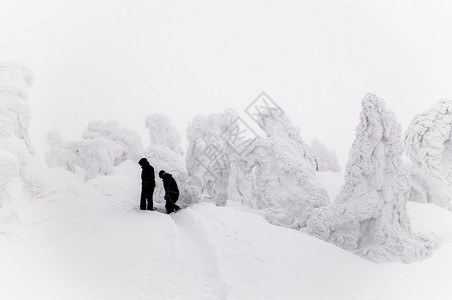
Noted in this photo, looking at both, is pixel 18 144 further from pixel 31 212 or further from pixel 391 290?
pixel 391 290

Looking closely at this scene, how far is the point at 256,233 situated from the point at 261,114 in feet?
11.6

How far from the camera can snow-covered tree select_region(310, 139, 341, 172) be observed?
12597 millimetres

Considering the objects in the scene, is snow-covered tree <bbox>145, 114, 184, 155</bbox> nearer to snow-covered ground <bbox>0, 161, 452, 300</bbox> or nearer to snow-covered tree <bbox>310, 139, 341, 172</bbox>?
snow-covered tree <bbox>310, 139, 341, 172</bbox>

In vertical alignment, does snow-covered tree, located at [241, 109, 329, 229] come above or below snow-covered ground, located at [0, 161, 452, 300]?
above

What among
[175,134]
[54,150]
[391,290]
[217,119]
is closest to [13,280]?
[391,290]

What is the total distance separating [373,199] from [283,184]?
1.78 m

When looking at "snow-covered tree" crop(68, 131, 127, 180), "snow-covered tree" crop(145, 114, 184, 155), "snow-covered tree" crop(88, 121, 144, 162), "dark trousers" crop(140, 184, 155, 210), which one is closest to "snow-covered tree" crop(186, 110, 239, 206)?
"dark trousers" crop(140, 184, 155, 210)

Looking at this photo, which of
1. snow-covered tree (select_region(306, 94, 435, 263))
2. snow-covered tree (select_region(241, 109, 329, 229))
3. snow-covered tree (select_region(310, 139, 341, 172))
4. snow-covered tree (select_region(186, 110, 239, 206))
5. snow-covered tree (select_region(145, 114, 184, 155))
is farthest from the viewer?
snow-covered tree (select_region(310, 139, 341, 172))

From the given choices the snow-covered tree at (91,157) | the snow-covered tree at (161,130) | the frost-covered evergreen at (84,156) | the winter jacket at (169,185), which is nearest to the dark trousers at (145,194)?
the winter jacket at (169,185)

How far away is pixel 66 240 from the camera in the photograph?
5129 millimetres

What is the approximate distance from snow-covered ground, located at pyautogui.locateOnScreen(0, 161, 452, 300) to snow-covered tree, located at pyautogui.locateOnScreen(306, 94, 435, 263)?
26 cm

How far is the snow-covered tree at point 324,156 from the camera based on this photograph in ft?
41.3

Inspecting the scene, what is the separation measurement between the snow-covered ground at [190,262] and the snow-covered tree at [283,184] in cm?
85

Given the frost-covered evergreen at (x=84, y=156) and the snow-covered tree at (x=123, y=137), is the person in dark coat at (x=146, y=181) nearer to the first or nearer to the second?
the frost-covered evergreen at (x=84, y=156)
